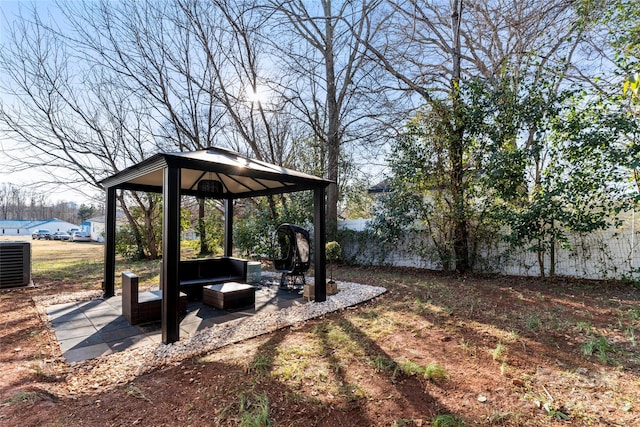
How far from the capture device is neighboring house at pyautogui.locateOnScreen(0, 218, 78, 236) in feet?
122

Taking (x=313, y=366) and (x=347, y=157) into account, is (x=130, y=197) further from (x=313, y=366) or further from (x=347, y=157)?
(x=313, y=366)

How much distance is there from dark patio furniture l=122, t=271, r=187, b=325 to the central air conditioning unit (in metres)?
3.79

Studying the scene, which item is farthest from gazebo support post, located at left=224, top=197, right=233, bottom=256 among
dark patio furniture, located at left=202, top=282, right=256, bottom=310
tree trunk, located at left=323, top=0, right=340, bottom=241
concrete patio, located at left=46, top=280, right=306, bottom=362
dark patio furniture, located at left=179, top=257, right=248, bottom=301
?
tree trunk, located at left=323, top=0, right=340, bottom=241

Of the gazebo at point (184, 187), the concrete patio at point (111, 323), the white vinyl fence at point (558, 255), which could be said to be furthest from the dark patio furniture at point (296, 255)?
the white vinyl fence at point (558, 255)

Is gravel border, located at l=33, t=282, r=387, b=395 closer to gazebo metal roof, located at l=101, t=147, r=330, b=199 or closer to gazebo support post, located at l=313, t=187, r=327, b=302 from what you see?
gazebo support post, located at l=313, t=187, r=327, b=302

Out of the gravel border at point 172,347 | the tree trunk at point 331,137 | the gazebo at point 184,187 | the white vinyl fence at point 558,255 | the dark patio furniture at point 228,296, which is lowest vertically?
the gravel border at point 172,347

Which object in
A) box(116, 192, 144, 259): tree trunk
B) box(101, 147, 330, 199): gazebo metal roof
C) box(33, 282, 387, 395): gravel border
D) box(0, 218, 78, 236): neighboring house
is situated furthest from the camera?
box(0, 218, 78, 236): neighboring house

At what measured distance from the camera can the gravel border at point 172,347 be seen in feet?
8.75

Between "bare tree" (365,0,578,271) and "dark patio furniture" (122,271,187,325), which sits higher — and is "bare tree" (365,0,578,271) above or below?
above

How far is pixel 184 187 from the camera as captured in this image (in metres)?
6.87

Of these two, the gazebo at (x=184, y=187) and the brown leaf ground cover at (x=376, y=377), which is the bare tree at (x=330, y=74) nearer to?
the gazebo at (x=184, y=187)

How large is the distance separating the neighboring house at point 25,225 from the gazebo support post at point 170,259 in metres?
47.6

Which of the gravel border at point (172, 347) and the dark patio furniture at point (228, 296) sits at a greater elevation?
the dark patio furniture at point (228, 296)

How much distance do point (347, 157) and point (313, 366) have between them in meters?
10.2
